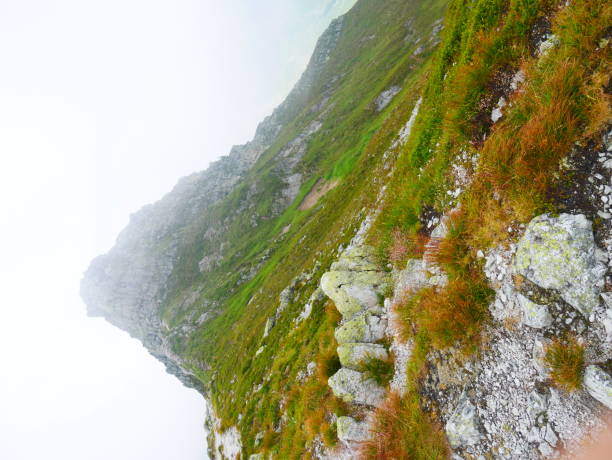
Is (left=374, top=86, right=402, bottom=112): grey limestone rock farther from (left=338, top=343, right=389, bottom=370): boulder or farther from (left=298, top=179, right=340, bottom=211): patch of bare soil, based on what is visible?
(left=338, top=343, right=389, bottom=370): boulder

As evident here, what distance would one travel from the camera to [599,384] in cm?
324

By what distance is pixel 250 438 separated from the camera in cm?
1484

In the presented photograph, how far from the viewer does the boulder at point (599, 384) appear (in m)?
3.21

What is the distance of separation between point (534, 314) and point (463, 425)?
237 centimetres

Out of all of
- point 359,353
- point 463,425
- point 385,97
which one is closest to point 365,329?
point 359,353

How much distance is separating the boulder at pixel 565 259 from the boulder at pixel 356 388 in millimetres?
4541

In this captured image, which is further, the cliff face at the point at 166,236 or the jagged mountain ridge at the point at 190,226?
the cliff face at the point at 166,236

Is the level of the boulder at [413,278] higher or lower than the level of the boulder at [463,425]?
higher

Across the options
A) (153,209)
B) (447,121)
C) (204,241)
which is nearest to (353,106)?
(204,241)

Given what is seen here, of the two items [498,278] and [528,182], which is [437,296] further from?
[528,182]

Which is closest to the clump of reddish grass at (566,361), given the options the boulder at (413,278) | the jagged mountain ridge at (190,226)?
the boulder at (413,278)

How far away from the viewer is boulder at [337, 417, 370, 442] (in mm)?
6680

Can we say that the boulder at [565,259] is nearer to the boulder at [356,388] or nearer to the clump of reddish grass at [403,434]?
the clump of reddish grass at [403,434]

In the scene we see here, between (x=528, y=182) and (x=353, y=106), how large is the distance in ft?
283
